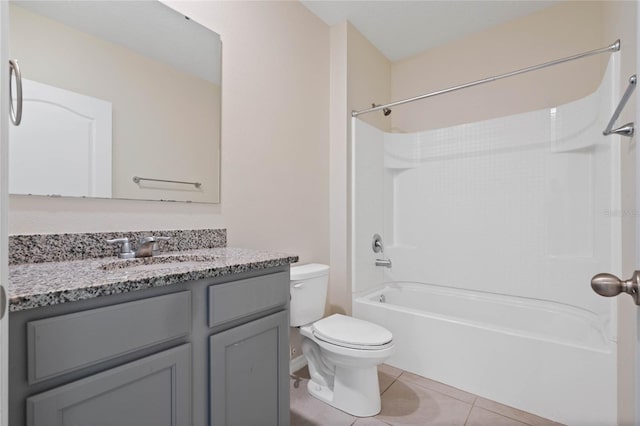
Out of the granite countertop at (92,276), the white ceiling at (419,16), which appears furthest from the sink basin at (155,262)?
the white ceiling at (419,16)

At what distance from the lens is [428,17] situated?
2.34 m

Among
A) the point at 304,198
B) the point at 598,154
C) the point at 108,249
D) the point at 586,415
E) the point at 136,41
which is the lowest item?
the point at 586,415

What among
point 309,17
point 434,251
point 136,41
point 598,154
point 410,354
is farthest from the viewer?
point 434,251

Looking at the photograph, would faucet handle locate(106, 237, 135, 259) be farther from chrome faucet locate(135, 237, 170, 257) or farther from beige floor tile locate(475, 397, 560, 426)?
beige floor tile locate(475, 397, 560, 426)

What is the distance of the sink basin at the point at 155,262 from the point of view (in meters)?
1.09

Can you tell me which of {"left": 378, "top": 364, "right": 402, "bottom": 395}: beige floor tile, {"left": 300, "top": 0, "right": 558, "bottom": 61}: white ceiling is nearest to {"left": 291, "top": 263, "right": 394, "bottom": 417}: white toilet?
{"left": 378, "top": 364, "right": 402, "bottom": 395}: beige floor tile

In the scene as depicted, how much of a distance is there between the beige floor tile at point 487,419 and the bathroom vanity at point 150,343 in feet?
3.38

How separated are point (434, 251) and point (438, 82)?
1.51 meters

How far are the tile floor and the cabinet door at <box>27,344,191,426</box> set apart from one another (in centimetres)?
95

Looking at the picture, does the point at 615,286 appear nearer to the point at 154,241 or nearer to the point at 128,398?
the point at 128,398

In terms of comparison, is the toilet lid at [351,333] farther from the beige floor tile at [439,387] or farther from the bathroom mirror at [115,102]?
the bathroom mirror at [115,102]

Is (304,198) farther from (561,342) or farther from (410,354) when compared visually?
(561,342)

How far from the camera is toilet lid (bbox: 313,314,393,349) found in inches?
62.8

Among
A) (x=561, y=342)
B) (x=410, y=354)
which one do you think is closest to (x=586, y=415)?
(x=561, y=342)
